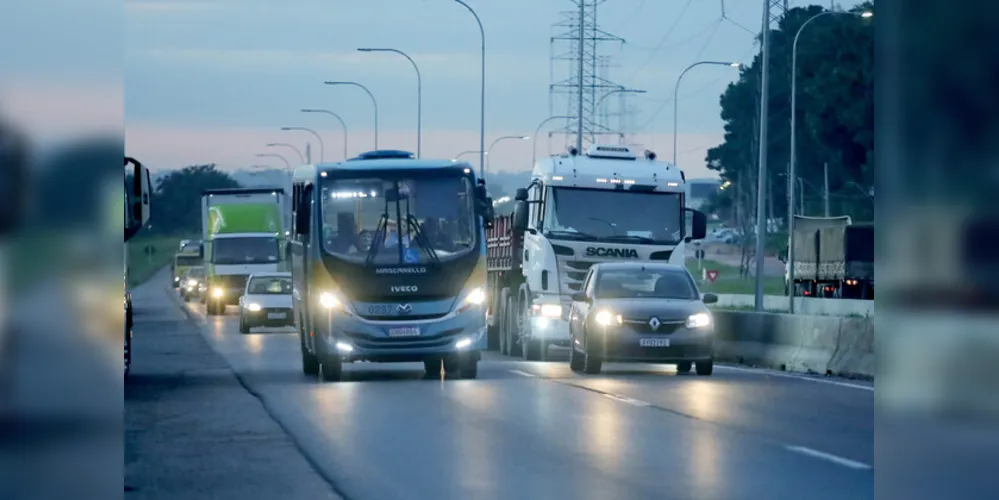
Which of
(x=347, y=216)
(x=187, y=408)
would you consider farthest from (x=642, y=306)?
(x=187, y=408)

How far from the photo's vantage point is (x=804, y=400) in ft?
62.1

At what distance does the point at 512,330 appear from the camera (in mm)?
33469

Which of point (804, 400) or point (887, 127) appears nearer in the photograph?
point (887, 127)

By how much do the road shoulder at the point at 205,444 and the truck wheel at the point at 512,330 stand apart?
7.90 meters

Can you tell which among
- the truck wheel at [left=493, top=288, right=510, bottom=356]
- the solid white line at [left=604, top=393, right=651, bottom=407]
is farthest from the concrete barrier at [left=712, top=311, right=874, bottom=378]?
the truck wheel at [left=493, top=288, right=510, bottom=356]

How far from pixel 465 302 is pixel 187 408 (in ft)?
18.5

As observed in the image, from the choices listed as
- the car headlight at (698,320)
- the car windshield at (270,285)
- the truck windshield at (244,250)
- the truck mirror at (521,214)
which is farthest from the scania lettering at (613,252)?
the truck windshield at (244,250)

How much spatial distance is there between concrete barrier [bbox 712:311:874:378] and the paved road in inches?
38.2

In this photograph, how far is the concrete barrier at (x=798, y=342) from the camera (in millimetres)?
23906

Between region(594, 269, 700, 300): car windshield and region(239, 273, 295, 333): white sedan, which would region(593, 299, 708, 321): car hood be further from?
region(239, 273, 295, 333): white sedan

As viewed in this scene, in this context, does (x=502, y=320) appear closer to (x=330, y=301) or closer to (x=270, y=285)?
(x=330, y=301)

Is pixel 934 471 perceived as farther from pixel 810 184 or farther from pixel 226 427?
pixel 810 184

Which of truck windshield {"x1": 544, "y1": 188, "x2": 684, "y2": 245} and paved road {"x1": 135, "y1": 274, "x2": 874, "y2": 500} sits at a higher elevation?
truck windshield {"x1": 544, "y1": 188, "x2": 684, "y2": 245}

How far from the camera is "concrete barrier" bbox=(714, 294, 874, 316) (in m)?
45.9
